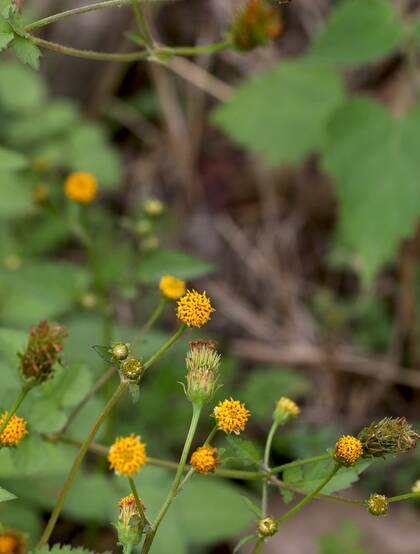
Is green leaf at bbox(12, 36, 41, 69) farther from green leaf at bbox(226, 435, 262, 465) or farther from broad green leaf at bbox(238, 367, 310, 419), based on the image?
broad green leaf at bbox(238, 367, 310, 419)

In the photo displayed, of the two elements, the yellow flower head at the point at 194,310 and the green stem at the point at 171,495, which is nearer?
the green stem at the point at 171,495

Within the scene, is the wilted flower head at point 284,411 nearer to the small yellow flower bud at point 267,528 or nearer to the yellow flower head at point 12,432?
the small yellow flower bud at point 267,528

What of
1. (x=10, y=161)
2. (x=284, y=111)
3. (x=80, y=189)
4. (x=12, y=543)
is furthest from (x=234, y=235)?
(x=12, y=543)

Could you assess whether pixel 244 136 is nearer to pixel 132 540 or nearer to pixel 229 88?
pixel 229 88

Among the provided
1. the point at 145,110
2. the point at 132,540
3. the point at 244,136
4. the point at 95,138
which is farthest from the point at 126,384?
the point at 145,110

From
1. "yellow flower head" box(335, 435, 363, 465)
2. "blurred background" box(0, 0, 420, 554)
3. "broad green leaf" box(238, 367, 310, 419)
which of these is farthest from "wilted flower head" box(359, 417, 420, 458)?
"broad green leaf" box(238, 367, 310, 419)

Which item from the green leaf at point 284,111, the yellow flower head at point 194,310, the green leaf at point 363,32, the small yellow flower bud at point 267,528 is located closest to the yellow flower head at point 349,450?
the small yellow flower bud at point 267,528
